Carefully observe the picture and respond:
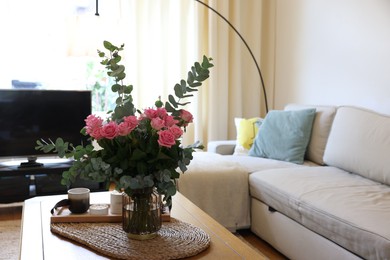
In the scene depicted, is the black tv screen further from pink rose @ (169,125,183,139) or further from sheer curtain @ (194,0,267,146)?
pink rose @ (169,125,183,139)

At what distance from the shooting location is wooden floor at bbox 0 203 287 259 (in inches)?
103

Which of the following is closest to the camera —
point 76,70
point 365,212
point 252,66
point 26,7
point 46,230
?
point 46,230

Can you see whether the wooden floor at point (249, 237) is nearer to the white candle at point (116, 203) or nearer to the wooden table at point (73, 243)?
the wooden table at point (73, 243)

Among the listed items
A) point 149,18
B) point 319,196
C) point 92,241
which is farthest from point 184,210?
point 149,18

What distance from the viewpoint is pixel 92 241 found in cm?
152

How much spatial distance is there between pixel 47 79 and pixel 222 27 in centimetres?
189

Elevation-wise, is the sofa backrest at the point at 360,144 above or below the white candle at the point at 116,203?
above

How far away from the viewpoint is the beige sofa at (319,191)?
1.90m

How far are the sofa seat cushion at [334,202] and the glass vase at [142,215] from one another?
2.94ft

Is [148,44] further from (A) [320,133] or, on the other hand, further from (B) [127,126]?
(B) [127,126]

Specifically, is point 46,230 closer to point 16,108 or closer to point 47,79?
point 16,108

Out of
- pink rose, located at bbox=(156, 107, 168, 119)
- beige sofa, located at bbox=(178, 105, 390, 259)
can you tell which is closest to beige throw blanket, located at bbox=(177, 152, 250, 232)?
beige sofa, located at bbox=(178, 105, 390, 259)

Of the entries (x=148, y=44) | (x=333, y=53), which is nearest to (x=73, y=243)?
(x=333, y=53)

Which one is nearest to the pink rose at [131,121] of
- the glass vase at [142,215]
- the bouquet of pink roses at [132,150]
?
the bouquet of pink roses at [132,150]
